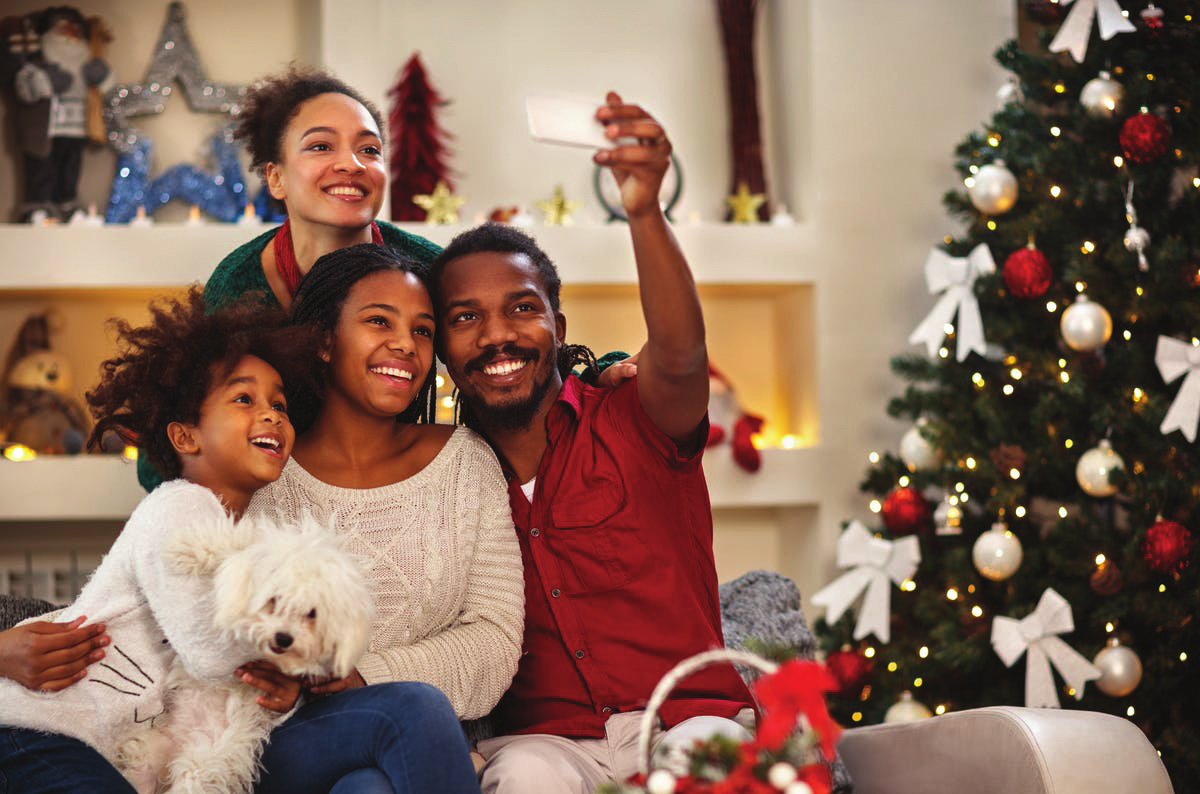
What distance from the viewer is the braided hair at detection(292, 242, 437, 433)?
1.94 metres

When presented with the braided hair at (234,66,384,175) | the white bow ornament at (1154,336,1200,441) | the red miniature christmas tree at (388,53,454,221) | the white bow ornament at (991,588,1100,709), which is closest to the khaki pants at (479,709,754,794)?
the braided hair at (234,66,384,175)

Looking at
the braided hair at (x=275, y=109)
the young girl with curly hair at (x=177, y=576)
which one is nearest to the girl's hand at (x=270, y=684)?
the young girl with curly hair at (x=177, y=576)

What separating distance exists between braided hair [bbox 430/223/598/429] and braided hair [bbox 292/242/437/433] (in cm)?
5

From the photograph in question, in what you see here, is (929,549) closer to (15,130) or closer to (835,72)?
(835,72)

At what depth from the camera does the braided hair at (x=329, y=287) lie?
6.38ft

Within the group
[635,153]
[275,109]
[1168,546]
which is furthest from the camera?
[1168,546]

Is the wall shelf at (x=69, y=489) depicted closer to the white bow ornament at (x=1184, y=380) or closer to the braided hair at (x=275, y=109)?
the braided hair at (x=275, y=109)

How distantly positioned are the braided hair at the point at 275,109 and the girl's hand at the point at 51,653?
1159 millimetres

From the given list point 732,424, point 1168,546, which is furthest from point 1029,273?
point 732,424

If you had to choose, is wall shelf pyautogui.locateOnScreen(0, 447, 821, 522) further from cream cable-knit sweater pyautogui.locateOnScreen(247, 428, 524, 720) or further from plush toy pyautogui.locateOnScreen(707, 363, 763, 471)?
cream cable-knit sweater pyautogui.locateOnScreen(247, 428, 524, 720)

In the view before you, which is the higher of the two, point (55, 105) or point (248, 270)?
point (55, 105)

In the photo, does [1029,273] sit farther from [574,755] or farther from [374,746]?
[374,746]

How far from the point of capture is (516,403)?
1.94m

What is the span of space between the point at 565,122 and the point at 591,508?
71 cm
